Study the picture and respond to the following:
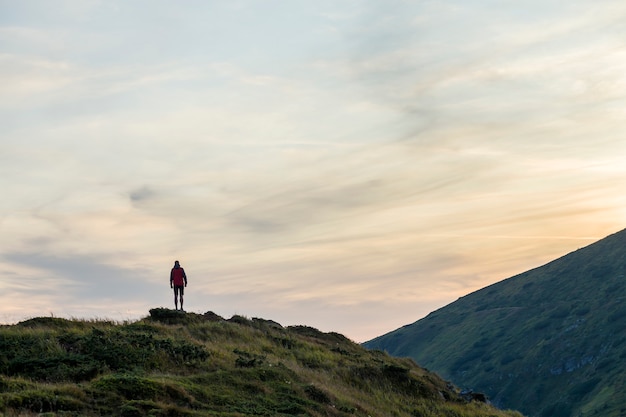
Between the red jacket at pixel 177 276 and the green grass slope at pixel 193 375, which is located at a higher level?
the red jacket at pixel 177 276

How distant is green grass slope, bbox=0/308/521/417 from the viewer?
71.9 ft

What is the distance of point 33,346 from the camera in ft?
92.0

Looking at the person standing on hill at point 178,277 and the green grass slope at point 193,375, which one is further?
the person standing on hill at point 178,277

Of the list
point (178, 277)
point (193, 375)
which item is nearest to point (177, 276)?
point (178, 277)

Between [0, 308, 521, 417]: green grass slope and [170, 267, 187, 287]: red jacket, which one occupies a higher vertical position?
[170, 267, 187, 287]: red jacket

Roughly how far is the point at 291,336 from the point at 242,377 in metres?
16.5

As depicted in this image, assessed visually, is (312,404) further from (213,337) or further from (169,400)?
(213,337)

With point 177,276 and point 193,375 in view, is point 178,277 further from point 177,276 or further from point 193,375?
point 193,375

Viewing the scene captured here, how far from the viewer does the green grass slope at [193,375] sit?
21.9m

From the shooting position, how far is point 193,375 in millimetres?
26703

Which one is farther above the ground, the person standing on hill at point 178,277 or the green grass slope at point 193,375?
the person standing on hill at point 178,277

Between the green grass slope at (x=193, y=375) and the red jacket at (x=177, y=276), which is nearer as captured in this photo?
the green grass slope at (x=193, y=375)

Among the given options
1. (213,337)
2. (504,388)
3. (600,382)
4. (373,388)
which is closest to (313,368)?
(373,388)

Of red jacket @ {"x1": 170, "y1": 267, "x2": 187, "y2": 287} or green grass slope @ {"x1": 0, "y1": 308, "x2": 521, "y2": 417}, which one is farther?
red jacket @ {"x1": 170, "y1": 267, "x2": 187, "y2": 287}
